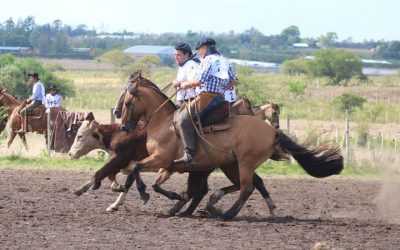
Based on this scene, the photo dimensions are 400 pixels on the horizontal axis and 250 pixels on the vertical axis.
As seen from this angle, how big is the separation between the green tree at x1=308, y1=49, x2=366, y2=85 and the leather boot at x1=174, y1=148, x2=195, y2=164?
3052 inches

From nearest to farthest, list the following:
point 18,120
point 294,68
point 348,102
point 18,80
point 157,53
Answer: point 18,120 < point 18,80 < point 348,102 < point 294,68 < point 157,53

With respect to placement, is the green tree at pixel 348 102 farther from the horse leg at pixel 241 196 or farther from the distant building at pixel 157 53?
the distant building at pixel 157 53

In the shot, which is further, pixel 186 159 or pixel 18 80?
pixel 18 80

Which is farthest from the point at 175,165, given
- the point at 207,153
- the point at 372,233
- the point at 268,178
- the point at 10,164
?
the point at 10,164

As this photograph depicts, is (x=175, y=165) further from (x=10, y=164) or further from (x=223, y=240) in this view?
(x=10, y=164)

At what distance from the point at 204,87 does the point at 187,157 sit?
98cm

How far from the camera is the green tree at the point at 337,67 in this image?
3585 inches

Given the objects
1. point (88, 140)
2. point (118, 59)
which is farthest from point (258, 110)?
point (118, 59)

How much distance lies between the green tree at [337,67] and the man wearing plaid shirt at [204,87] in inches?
3046

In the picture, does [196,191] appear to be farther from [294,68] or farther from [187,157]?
[294,68]

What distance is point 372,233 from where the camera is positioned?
12.8 meters

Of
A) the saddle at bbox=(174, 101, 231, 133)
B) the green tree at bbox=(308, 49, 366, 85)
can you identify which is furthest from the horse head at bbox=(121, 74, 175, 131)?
the green tree at bbox=(308, 49, 366, 85)

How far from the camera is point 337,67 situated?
91375 mm

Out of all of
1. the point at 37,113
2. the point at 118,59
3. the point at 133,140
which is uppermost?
the point at 133,140
